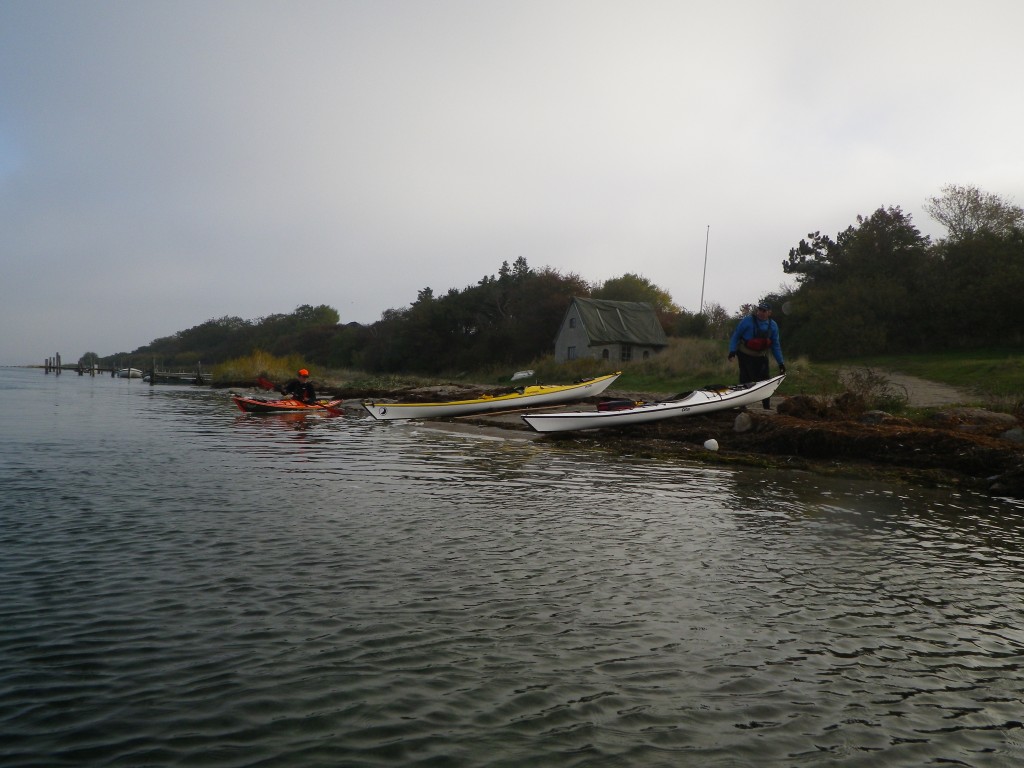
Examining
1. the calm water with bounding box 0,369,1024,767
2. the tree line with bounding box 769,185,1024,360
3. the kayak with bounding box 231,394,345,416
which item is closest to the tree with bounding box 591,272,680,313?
the tree line with bounding box 769,185,1024,360

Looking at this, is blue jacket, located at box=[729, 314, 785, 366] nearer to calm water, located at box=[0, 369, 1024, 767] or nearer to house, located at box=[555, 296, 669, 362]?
calm water, located at box=[0, 369, 1024, 767]

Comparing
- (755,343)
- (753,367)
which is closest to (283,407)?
(753,367)

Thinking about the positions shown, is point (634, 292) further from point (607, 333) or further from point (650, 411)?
point (650, 411)

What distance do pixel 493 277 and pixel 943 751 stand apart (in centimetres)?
6883

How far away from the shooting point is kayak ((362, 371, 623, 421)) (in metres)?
22.8

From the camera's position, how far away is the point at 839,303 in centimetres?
4088

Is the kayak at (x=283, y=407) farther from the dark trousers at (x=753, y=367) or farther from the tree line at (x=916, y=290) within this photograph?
the tree line at (x=916, y=290)

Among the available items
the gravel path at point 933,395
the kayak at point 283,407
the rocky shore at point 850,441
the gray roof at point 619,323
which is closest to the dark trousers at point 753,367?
the rocky shore at point 850,441

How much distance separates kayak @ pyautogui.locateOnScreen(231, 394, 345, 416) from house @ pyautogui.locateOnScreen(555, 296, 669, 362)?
27.1 metres

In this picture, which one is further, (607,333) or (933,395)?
(607,333)

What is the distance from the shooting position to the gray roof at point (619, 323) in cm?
5156

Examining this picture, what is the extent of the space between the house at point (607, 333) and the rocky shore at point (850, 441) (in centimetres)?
3283

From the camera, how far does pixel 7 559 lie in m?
6.50

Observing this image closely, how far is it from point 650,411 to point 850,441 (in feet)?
15.5
